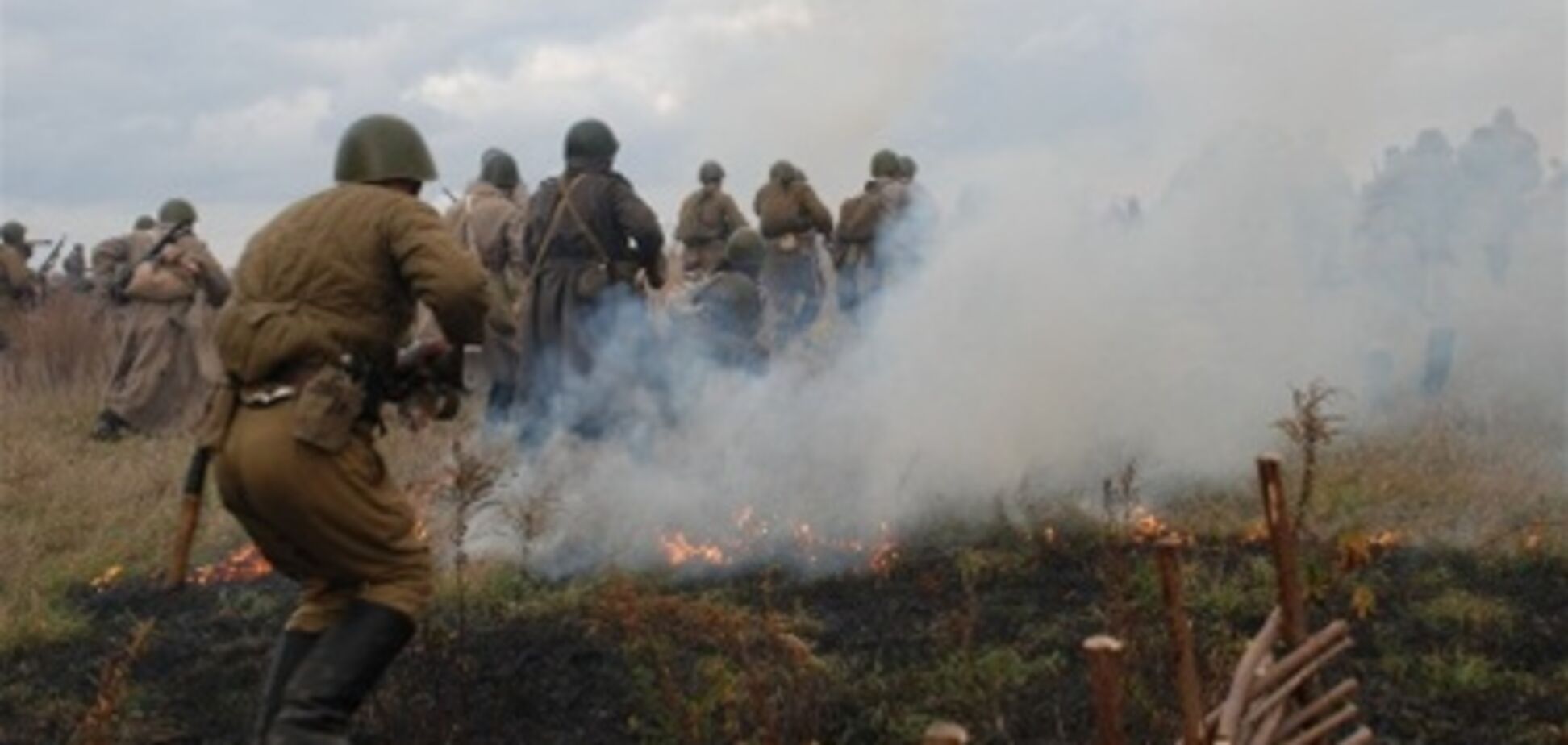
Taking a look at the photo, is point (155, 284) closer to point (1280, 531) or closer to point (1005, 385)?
point (1005, 385)

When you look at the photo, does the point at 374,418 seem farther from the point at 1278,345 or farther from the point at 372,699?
the point at 1278,345

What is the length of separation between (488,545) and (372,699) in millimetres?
2952

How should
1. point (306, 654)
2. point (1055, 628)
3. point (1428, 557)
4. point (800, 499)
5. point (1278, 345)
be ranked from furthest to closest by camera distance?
point (1278, 345), point (800, 499), point (1428, 557), point (1055, 628), point (306, 654)

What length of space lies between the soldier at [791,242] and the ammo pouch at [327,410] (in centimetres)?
1017

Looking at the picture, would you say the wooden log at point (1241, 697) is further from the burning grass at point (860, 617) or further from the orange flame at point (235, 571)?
the orange flame at point (235, 571)

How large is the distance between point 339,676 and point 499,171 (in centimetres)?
871

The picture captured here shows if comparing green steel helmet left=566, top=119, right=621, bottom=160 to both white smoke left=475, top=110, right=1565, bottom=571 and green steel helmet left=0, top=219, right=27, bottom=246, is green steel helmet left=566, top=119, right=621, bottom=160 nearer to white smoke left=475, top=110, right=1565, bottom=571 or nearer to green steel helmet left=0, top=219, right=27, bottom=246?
white smoke left=475, top=110, right=1565, bottom=571

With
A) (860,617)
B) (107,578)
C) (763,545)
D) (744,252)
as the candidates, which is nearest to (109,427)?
(107,578)

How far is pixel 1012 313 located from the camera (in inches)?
396

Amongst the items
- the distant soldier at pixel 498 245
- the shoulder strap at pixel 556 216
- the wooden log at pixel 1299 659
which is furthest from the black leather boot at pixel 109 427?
the wooden log at pixel 1299 659

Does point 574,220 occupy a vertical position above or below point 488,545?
above

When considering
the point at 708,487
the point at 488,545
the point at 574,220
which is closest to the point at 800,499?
the point at 708,487

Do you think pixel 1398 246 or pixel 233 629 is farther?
pixel 1398 246

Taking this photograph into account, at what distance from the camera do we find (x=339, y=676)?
16.5 feet
